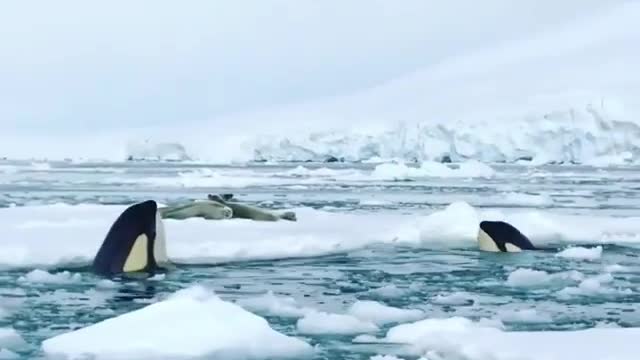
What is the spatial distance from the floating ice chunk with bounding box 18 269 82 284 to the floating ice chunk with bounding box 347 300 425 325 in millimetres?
3416

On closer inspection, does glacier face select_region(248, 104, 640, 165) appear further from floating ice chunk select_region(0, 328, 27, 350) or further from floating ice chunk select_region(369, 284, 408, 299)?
floating ice chunk select_region(0, 328, 27, 350)

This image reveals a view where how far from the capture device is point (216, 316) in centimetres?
718

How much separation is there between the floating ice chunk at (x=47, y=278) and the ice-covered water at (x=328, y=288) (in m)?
0.02

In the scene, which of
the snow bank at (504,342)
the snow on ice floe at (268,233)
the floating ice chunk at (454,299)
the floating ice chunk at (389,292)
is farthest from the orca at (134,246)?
the snow bank at (504,342)

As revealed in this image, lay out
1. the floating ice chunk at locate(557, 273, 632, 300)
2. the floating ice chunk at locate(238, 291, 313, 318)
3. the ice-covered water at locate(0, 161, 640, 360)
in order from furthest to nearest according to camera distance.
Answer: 1. the floating ice chunk at locate(557, 273, 632, 300)
2. the floating ice chunk at locate(238, 291, 313, 318)
3. the ice-covered water at locate(0, 161, 640, 360)

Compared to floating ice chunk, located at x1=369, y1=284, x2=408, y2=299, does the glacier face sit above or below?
above

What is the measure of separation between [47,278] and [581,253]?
7136 mm

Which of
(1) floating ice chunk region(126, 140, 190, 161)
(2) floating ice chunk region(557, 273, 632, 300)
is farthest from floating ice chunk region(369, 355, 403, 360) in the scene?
(1) floating ice chunk region(126, 140, 190, 161)

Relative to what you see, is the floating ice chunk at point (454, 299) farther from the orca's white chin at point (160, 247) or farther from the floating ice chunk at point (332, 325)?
the orca's white chin at point (160, 247)

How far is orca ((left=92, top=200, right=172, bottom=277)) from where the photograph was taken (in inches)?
455

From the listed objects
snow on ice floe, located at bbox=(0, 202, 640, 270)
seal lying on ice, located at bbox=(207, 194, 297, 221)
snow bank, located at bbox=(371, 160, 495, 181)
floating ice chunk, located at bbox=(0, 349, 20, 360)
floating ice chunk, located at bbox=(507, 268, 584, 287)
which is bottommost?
floating ice chunk, located at bbox=(0, 349, 20, 360)

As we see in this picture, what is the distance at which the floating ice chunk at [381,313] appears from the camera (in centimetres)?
853

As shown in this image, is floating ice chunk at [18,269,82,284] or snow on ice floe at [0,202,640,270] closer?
floating ice chunk at [18,269,82,284]

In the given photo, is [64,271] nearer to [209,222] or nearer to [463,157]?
[209,222]
